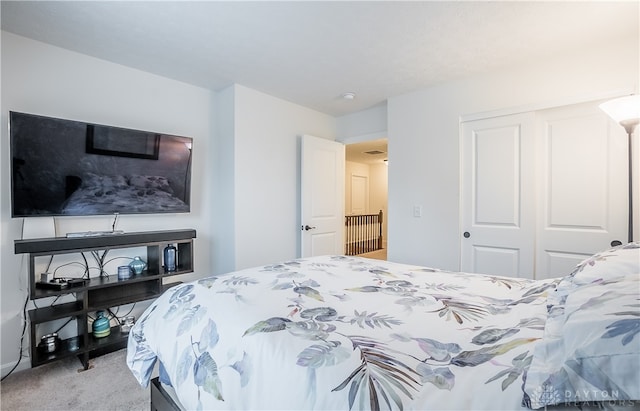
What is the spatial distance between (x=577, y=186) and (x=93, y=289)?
13.3ft

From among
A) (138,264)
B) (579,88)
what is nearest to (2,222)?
(138,264)

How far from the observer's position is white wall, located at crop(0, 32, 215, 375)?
2.15 metres

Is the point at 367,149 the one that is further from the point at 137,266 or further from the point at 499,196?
the point at 137,266

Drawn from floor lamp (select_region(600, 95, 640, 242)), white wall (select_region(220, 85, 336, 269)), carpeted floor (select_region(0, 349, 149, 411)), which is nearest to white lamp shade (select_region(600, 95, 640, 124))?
floor lamp (select_region(600, 95, 640, 242))

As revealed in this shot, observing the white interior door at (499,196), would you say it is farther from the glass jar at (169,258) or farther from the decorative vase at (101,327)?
the decorative vase at (101,327)

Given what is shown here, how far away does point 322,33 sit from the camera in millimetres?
2158

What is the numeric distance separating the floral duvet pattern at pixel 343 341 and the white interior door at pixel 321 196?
7.21 feet

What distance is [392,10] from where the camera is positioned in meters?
1.90

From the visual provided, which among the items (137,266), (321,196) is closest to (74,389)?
(137,266)

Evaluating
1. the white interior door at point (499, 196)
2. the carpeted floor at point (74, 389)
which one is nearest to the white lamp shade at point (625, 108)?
the white interior door at point (499, 196)

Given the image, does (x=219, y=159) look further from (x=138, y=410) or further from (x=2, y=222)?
(x=138, y=410)

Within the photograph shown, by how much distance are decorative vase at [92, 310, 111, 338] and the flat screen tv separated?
87 cm

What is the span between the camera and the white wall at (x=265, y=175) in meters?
3.16

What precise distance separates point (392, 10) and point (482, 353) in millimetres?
2007
